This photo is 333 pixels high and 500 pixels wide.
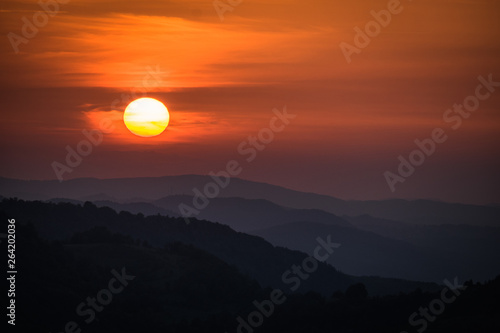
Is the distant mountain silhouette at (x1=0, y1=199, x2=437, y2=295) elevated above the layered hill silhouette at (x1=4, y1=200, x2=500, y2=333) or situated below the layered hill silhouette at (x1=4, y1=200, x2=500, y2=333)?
above

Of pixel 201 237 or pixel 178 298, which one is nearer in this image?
pixel 178 298

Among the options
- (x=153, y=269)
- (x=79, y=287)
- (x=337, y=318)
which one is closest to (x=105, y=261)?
(x=153, y=269)

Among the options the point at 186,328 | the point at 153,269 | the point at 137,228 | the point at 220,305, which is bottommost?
the point at 186,328

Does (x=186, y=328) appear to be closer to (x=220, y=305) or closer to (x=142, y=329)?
(x=142, y=329)

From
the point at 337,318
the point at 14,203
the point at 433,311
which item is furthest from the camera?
the point at 14,203

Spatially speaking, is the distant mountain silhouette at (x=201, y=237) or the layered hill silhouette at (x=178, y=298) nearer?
the layered hill silhouette at (x=178, y=298)

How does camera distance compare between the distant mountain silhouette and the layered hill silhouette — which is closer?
the layered hill silhouette

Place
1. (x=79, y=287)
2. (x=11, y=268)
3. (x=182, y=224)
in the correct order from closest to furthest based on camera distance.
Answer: (x=11, y=268) → (x=79, y=287) → (x=182, y=224)

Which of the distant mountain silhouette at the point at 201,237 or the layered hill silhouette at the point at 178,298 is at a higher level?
the distant mountain silhouette at the point at 201,237

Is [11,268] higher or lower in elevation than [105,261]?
lower

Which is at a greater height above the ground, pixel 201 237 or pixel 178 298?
pixel 201 237

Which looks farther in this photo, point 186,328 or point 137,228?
point 137,228
